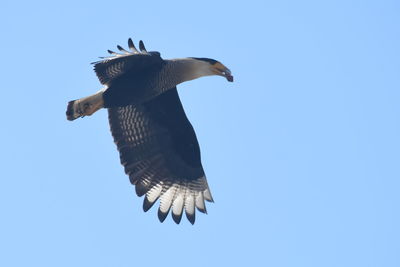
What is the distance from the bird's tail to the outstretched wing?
2.70 feet

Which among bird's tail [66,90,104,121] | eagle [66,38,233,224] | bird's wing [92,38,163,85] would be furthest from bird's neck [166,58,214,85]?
bird's tail [66,90,104,121]

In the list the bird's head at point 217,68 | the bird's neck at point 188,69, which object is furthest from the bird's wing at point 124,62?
the bird's head at point 217,68

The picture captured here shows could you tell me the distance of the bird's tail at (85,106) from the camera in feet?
42.2

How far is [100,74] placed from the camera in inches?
502

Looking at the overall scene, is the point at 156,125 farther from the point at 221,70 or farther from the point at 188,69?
the point at 221,70

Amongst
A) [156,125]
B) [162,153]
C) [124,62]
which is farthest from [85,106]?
[162,153]

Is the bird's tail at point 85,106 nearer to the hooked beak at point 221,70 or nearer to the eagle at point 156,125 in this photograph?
the eagle at point 156,125

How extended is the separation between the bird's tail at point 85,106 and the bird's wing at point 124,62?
0.24 metres

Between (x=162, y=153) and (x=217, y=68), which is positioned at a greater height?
(x=217, y=68)

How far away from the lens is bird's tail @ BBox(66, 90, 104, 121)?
42.2 ft

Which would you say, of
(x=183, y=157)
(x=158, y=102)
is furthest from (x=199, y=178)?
(x=158, y=102)

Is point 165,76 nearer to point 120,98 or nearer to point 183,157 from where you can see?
point 120,98

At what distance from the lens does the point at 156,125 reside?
13961 mm

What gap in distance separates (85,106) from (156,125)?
4.71 ft
